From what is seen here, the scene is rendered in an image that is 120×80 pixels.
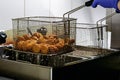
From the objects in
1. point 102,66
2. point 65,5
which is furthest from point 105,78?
point 65,5

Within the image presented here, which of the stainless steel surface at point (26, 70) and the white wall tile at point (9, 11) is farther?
the white wall tile at point (9, 11)

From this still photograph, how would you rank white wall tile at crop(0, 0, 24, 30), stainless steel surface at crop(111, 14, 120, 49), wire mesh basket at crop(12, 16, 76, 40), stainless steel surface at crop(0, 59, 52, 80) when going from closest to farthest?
stainless steel surface at crop(0, 59, 52, 80) < wire mesh basket at crop(12, 16, 76, 40) < white wall tile at crop(0, 0, 24, 30) < stainless steel surface at crop(111, 14, 120, 49)

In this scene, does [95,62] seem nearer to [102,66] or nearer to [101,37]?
[102,66]

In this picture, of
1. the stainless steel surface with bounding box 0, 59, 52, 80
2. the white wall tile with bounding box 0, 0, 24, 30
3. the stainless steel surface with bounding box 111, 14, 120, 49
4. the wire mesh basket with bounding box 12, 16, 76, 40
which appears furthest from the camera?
the stainless steel surface with bounding box 111, 14, 120, 49

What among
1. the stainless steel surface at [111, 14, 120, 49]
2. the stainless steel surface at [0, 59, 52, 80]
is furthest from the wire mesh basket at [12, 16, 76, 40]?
the stainless steel surface at [111, 14, 120, 49]

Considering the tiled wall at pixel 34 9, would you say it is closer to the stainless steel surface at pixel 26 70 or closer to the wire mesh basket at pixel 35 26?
the wire mesh basket at pixel 35 26

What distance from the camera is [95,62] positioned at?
1357 millimetres

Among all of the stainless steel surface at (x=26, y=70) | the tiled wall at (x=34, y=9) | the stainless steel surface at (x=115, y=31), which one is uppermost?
the tiled wall at (x=34, y=9)

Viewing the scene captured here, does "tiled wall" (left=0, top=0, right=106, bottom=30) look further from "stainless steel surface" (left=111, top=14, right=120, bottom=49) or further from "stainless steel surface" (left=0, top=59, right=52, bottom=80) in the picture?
"stainless steel surface" (left=0, top=59, right=52, bottom=80)

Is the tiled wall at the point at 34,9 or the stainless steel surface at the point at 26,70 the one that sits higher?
the tiled wall at the point at 34,9

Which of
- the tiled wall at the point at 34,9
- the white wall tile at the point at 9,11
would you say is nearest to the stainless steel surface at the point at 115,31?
the tiled wall at the point at 34,9

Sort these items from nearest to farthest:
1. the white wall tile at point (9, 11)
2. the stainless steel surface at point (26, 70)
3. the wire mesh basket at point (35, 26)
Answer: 1. the stainless steel surface at point (26, 70)
2. the wire mesh basket at point (35, 26)
3. the white wall tile at point (9, 11)

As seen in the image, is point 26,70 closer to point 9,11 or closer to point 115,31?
point 9,11

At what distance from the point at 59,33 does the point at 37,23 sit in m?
0.13
